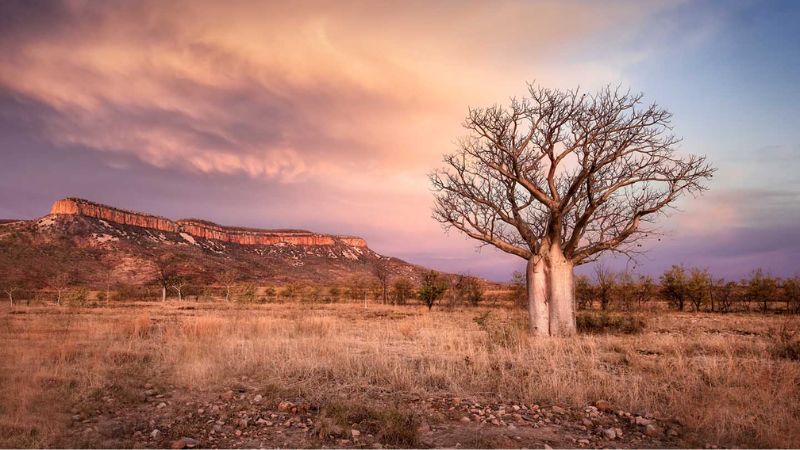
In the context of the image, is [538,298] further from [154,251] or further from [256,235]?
[256,235]

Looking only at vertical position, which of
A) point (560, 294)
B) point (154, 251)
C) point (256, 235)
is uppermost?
point (256, 235)

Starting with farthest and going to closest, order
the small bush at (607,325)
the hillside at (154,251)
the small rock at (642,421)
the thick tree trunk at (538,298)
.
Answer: the hillside at (154,251), the small bush at (607,325), the thick tree trunk at (538,298), the small rock at (642,421)

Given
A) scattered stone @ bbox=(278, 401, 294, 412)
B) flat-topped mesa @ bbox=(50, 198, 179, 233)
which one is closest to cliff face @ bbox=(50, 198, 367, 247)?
flat-topped mesa @ bbox=(50, 198, 179, 233)

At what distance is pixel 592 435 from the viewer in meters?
4.71

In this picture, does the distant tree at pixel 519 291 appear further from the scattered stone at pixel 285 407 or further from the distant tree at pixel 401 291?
the scattered stone at pixel 285 407

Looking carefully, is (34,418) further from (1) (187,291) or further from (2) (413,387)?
(1) (187,291)

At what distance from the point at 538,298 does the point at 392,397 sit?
6.94m

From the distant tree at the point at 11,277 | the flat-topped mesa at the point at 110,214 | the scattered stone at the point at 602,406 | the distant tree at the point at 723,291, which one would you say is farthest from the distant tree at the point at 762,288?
the flat-topped mesa at the point at 110,214

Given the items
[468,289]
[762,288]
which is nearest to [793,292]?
[762,288]

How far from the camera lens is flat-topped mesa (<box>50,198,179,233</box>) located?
90250 mm

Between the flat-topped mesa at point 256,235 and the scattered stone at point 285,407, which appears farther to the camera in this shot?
the flat-topped mesa at point 256,235

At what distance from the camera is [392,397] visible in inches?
241

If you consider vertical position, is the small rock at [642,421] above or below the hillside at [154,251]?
below

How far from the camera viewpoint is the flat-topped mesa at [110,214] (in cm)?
9025
